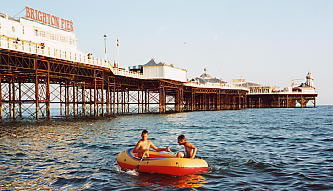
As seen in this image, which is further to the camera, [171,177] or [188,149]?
[188,149]

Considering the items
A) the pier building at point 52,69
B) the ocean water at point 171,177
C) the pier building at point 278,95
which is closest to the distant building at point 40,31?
the pier building at point 52,69

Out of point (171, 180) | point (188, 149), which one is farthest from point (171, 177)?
point (188, 149)

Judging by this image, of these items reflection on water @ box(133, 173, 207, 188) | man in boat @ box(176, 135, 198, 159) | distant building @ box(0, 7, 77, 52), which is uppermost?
distant building @ box(0, 7, 77, 52)

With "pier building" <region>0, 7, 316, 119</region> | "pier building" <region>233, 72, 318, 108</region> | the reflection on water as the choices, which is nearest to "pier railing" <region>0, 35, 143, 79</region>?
"pier building" <region>0, 7, 316, 119</region>

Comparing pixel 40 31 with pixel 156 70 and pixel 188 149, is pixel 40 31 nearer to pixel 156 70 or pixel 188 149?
pixel 156 70

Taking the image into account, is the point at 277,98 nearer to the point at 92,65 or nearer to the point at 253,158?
the point at 92,65

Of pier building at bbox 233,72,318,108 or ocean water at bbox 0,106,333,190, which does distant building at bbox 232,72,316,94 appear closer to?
pier building at bbox 233,72,318,108

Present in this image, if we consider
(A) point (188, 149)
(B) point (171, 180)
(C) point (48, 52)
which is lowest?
(B) point (171, 180)

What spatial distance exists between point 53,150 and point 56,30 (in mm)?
41448

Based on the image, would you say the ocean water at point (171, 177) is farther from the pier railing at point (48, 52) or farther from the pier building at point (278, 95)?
the pier building at point (278, 95)

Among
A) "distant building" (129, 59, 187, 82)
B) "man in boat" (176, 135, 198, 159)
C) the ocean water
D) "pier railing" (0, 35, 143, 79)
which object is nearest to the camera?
the ocean water

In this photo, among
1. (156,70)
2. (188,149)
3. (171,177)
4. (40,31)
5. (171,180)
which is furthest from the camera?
(156,70)

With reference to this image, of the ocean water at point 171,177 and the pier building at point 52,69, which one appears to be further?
the pier building at point 52,69

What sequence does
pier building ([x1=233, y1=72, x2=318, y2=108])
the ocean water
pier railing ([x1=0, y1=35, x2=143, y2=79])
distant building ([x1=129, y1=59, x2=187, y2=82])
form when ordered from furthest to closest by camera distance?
pier building ([x1=233, y1=72, x2=318, y2=108]), distant building ([x1=129, y1=59, x2=187, y2=82]), pier railing ([x1=0, y1=35, x2=143, y2=79]), the ocean water
